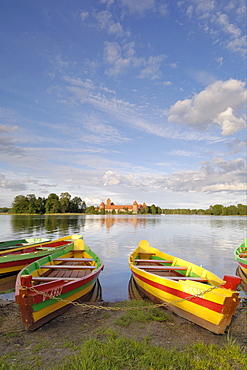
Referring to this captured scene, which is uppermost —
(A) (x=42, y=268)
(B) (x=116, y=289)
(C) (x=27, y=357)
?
(A) (x=42, y=268)

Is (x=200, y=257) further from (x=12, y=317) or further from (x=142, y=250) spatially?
(x=12, y=317)

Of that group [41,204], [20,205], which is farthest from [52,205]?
[20,205]

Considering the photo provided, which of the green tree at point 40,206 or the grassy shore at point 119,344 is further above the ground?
the green tree at point 40,206

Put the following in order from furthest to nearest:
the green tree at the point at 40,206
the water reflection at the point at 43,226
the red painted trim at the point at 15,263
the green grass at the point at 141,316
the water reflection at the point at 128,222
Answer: the green tree at the point at 40,206, the water reflection at the point at 128,222, the water reflection at the point at 43,226, the red painted trim at the point at 15,263, the green grass at the point at 141,316

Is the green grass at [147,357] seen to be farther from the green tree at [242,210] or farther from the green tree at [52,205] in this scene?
the green tree at [242,210]

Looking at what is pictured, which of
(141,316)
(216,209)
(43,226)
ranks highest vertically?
(216,209)

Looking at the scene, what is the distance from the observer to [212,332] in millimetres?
6180

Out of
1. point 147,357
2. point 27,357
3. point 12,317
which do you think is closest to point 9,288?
point 12,317

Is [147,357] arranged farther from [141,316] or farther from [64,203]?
[64,203]

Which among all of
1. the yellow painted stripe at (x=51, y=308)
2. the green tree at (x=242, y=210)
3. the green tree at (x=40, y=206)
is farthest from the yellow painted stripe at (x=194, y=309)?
the green tree at (x=242, y=210)

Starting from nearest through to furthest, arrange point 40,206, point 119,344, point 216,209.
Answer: point 119,344 → point 40,206 → point 216,209

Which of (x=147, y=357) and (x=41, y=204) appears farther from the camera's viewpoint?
(x=41, y=204)

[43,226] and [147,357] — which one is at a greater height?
[147,357]

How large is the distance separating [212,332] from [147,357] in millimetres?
2563
